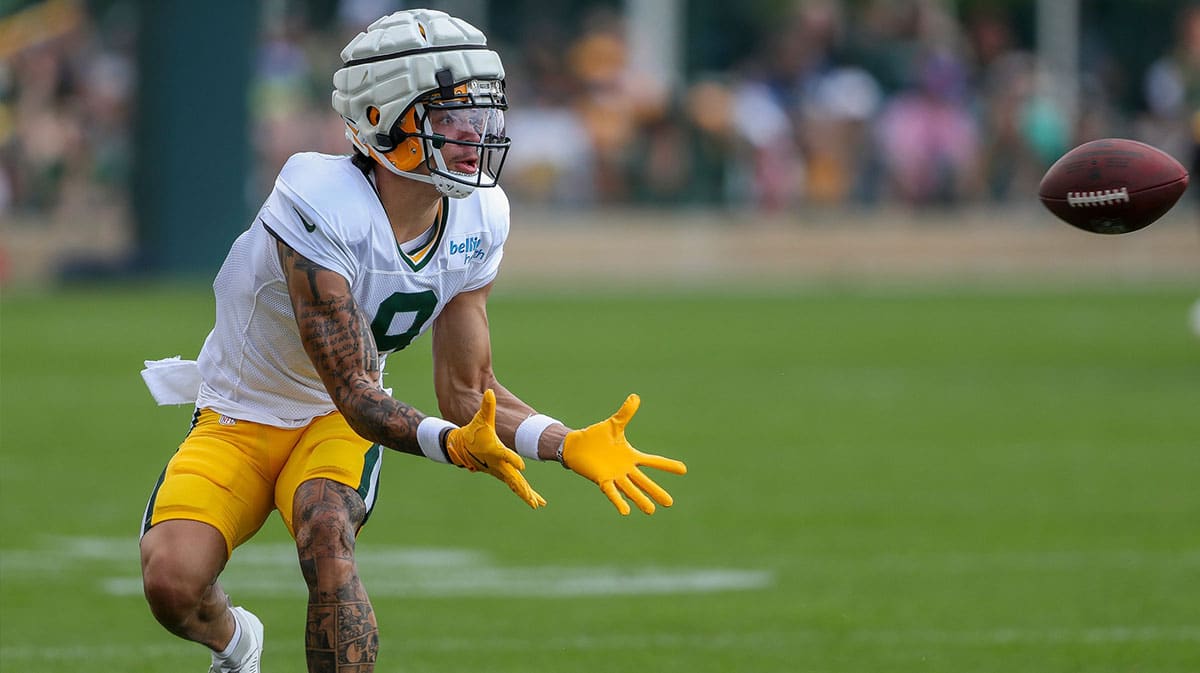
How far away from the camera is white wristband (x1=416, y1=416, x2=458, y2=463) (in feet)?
14.9

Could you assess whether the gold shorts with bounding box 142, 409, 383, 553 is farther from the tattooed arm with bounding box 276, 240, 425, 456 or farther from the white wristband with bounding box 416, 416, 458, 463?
the white wristband with bounding box 416, 416, 458, 463

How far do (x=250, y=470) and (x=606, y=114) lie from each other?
58.2 ft

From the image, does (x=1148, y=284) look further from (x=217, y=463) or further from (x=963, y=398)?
(x=217, y=463)

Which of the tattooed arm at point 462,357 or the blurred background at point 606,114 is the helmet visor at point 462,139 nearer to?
the tattooed arm at point 462,357

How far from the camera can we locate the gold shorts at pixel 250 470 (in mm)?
4922

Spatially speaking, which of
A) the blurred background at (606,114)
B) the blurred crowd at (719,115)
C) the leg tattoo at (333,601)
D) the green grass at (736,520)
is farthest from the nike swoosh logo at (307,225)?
the blurred crowd at (719,115)

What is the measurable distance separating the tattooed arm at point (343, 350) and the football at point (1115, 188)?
2.02 meters

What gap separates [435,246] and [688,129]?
17.7 m

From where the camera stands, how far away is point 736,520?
8.76 metres

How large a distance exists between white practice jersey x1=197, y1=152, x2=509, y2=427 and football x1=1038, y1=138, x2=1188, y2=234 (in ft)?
5.21

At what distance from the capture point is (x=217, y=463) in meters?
5.01

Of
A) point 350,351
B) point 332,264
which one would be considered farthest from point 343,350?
point 332,264

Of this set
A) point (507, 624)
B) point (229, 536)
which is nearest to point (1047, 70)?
point (507, 624)

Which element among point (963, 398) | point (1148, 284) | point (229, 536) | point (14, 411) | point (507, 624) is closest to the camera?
point (229, 536)
